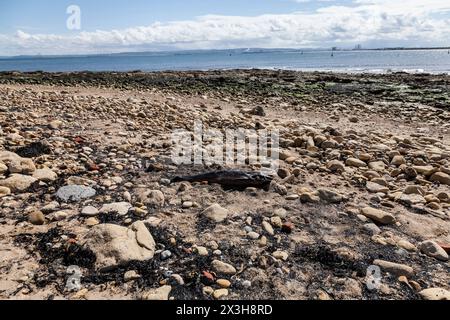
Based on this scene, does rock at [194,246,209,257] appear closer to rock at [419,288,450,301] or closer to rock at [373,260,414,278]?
rock at [373,260,414,278]

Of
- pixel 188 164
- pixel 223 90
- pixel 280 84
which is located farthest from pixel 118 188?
pixel 280 84

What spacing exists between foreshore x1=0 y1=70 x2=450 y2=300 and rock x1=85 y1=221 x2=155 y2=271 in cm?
1

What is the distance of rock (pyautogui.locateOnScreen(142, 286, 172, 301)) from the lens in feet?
10.6

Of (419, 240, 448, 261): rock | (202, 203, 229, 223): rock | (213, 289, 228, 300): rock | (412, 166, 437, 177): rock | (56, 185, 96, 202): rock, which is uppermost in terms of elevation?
(56, 185, 96, 202): rock

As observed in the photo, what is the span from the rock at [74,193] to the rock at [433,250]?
4.17 metres

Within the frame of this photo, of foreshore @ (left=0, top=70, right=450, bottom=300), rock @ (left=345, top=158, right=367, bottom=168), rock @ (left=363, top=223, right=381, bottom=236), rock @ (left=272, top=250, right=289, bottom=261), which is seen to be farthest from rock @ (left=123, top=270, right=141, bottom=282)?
rock @ (left=345, top=158, right=367, bottom=168)

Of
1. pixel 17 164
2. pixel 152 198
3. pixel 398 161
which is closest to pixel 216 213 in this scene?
pixel 152 198

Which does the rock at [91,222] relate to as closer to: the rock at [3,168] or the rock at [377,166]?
the rock at [3,168]

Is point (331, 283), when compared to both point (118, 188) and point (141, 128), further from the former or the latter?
point (141, 128)

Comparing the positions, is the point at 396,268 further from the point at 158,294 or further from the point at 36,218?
the point at 36,218

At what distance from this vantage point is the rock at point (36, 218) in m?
4.39

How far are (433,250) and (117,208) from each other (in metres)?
3.71

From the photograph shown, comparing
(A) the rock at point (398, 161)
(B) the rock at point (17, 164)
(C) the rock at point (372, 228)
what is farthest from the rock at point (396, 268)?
(B) the rock at point (17, 164)

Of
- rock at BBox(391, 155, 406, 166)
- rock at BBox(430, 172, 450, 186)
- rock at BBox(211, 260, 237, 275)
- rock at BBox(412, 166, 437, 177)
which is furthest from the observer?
rock at BBox(391, 155, 406, 166)
